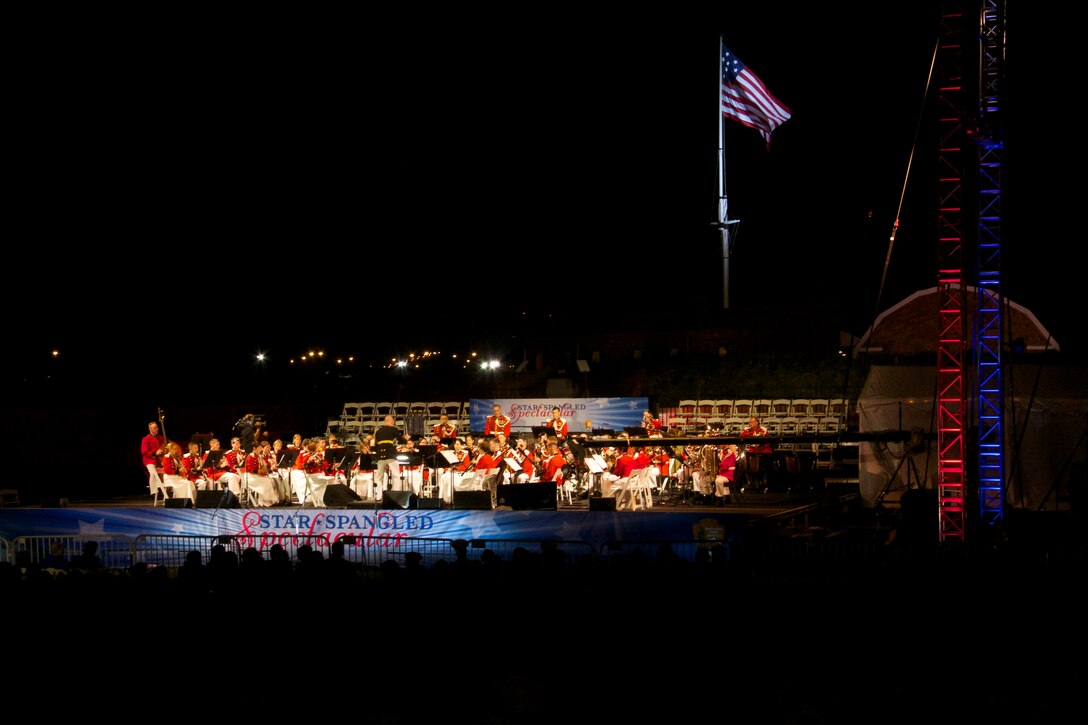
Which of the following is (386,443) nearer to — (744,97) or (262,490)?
(262,490)

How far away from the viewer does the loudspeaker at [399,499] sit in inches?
690

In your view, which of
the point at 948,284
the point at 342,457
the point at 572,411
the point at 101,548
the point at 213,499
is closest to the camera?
the point at 948,284

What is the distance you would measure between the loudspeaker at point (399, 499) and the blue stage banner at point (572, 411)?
12.8 meters

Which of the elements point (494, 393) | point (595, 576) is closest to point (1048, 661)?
point (595, 576)

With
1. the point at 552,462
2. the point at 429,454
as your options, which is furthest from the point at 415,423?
the point at 429,454

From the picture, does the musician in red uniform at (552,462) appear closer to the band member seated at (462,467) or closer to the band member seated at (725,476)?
the band member seated at (462,467)

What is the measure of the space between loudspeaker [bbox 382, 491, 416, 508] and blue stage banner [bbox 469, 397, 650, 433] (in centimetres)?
1283

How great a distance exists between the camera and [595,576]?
7.89 m

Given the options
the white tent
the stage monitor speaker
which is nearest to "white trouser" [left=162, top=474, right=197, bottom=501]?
the stage monitor speaker

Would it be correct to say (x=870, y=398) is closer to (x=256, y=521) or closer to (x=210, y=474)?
(x=256, y=521)

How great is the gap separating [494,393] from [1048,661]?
31309 mm

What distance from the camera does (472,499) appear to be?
1733 cm

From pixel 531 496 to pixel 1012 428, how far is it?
30.0 feet

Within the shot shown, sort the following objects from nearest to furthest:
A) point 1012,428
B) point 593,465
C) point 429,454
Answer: point 1012,428, point 429,454, point 593,465
